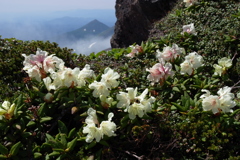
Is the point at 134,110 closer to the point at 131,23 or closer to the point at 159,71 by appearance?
the point at 159,71

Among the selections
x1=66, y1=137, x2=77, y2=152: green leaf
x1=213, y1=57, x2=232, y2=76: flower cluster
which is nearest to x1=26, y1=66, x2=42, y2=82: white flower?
x1=66, y1=137, x2=77, y2=152: green leaf

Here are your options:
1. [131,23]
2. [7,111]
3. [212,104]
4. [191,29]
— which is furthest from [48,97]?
[131,23]

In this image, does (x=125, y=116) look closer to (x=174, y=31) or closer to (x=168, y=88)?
(x=168, y=88)

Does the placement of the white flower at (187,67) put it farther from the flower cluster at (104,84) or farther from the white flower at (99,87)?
the white flower at (99,87)

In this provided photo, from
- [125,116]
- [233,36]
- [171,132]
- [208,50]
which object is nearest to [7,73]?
[125,116]

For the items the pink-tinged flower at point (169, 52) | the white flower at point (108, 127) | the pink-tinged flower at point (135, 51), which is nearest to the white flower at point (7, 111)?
the white flower at point (108, 127)
